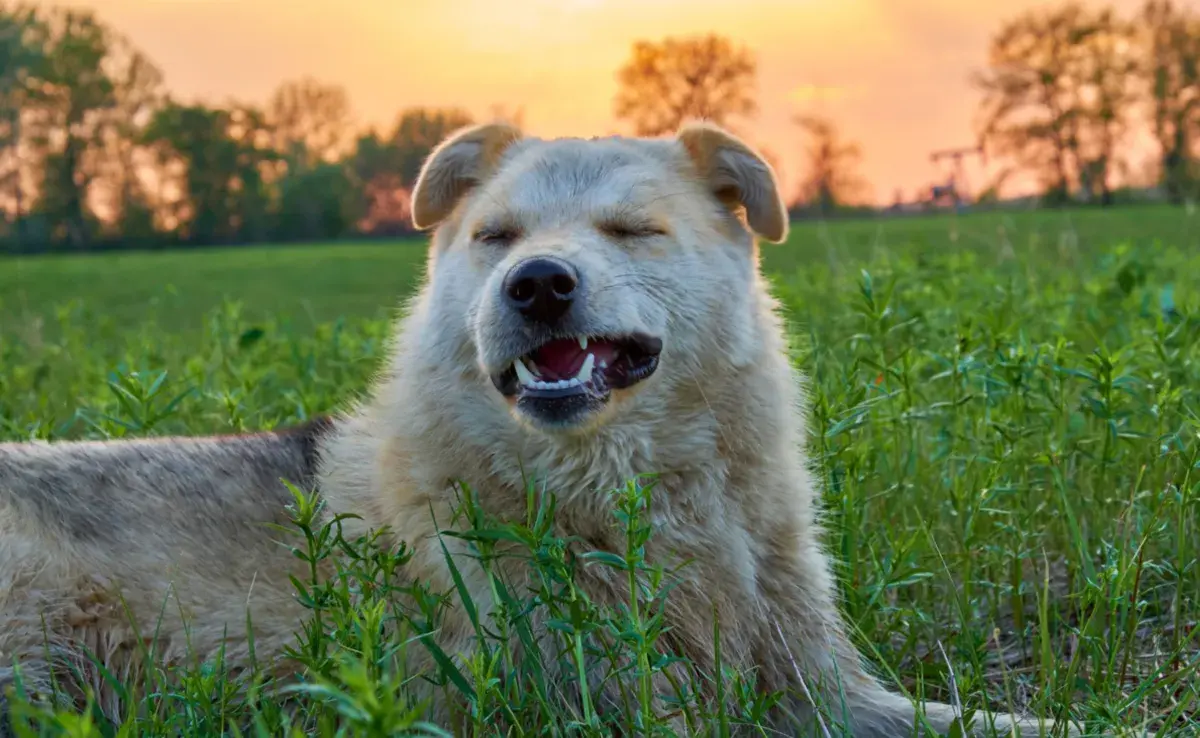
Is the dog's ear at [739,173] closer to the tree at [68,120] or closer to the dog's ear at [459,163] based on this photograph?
the dog's ear at [459,163]

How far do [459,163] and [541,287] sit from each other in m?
1.12

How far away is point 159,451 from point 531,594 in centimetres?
170

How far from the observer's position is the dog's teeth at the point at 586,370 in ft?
10.8

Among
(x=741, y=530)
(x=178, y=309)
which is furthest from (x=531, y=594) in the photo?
(x=178, y=309)

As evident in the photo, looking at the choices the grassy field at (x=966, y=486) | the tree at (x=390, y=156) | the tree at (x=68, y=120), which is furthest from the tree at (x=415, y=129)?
the grassy field at (x=966, y=486)

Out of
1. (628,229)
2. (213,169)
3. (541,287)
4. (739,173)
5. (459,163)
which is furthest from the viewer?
(213,169)

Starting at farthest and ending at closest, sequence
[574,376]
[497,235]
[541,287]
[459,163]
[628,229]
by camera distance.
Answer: [459,163] → [497,235] → [628,229] → [574,376] → [541,287]

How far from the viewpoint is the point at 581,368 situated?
3322 millimetres

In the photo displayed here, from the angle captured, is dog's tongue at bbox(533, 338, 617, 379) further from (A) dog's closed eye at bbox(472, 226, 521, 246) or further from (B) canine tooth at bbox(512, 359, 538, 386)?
(A) dog's closed eye at bbox(472, 226, 521, 246)

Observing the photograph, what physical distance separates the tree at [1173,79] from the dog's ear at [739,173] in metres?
54.6

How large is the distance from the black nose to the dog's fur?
6 centimetres

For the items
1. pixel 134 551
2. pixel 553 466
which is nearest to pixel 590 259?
pixel 553 466

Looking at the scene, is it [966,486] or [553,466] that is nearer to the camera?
[553,466]

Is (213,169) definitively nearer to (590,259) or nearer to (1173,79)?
(1173,79)
